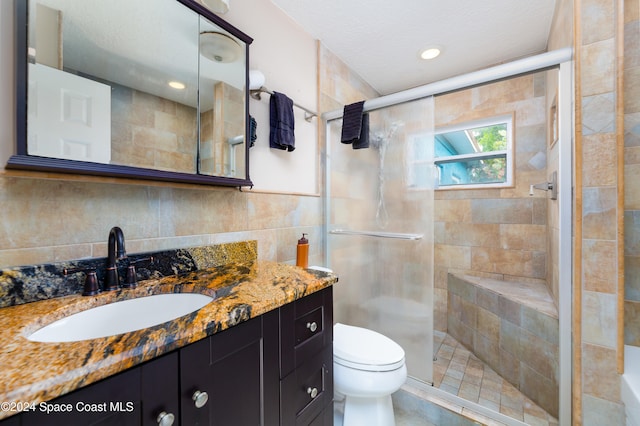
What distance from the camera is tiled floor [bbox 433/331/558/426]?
1562mm

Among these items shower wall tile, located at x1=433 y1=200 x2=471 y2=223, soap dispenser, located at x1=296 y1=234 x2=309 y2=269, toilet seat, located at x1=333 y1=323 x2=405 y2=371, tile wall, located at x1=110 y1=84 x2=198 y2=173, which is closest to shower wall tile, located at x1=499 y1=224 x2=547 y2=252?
shower wall tile, located at x1=433 y1=200 x2=471 y2=223

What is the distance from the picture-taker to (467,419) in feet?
4.87

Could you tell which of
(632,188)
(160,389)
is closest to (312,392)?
(160,389)

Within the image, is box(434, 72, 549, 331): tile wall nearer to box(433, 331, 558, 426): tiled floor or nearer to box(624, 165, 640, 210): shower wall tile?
box(433, 331, 558, 426): tiled floor

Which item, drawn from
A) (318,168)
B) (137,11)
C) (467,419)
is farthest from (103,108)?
(467,419)

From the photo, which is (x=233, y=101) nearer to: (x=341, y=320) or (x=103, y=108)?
(x=103, y=108)

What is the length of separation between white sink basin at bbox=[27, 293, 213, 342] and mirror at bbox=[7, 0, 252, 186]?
46cm

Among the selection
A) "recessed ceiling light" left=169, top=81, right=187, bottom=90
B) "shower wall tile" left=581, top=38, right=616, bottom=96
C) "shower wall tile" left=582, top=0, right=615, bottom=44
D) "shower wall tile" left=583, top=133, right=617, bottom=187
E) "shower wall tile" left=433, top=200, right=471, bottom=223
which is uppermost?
"shower wall tile" left=582, top=0, right=615, bottom=44

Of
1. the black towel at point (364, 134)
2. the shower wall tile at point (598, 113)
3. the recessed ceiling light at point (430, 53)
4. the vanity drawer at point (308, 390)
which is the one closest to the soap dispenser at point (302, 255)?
the vanity drawer at point (308, 390)

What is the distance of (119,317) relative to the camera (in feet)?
→ 2.82

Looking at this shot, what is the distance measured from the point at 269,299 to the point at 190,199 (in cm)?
67

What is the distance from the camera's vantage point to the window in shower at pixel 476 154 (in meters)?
2.47

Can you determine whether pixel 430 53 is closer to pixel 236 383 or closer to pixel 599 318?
pixel 599 318

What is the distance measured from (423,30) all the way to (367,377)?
2.23 m
